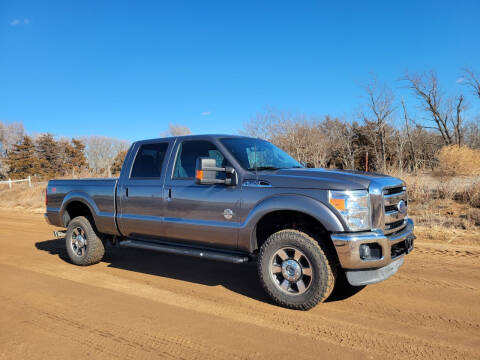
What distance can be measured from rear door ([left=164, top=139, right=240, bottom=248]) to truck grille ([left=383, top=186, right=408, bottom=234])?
1636 mm

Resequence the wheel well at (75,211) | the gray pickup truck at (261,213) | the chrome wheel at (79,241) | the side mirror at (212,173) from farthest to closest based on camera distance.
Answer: the wheel well at (75,211) → the chrome wheel at (79,241) → the side mirror at (212,173) → the gray pickup truck at (261,213)

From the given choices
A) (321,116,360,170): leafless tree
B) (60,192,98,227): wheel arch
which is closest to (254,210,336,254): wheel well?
(60,192,98,227): wheel arch

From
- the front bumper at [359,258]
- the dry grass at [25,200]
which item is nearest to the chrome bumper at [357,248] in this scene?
the front bumper at [359,258]

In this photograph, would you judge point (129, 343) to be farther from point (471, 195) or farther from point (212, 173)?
point (471, 195)

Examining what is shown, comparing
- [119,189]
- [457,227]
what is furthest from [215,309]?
[457,227]

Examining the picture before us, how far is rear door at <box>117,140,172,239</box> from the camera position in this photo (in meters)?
5.21

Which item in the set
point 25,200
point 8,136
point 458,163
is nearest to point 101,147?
point 8,136

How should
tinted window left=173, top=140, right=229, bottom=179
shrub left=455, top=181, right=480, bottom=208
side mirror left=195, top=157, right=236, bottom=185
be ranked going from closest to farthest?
side mirror left=195, top=157, right=236, bottom=185, tinted window left=173, top=140, right=229, bottom=179, shrub left=455, top=181, right=480, bottom=208

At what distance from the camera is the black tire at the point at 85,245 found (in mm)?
6082

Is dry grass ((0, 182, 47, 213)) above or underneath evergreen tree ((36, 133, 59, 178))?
underneath

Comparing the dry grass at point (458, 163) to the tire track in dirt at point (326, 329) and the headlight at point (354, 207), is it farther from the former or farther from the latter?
the tire track in dirt at point (326, 329)

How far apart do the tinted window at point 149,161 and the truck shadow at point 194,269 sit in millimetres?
1507

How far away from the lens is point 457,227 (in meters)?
8.22

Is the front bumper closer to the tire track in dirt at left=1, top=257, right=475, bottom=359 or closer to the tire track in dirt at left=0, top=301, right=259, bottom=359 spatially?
the tire track in dirt at left=1, top=257, right=475, bottom=359
